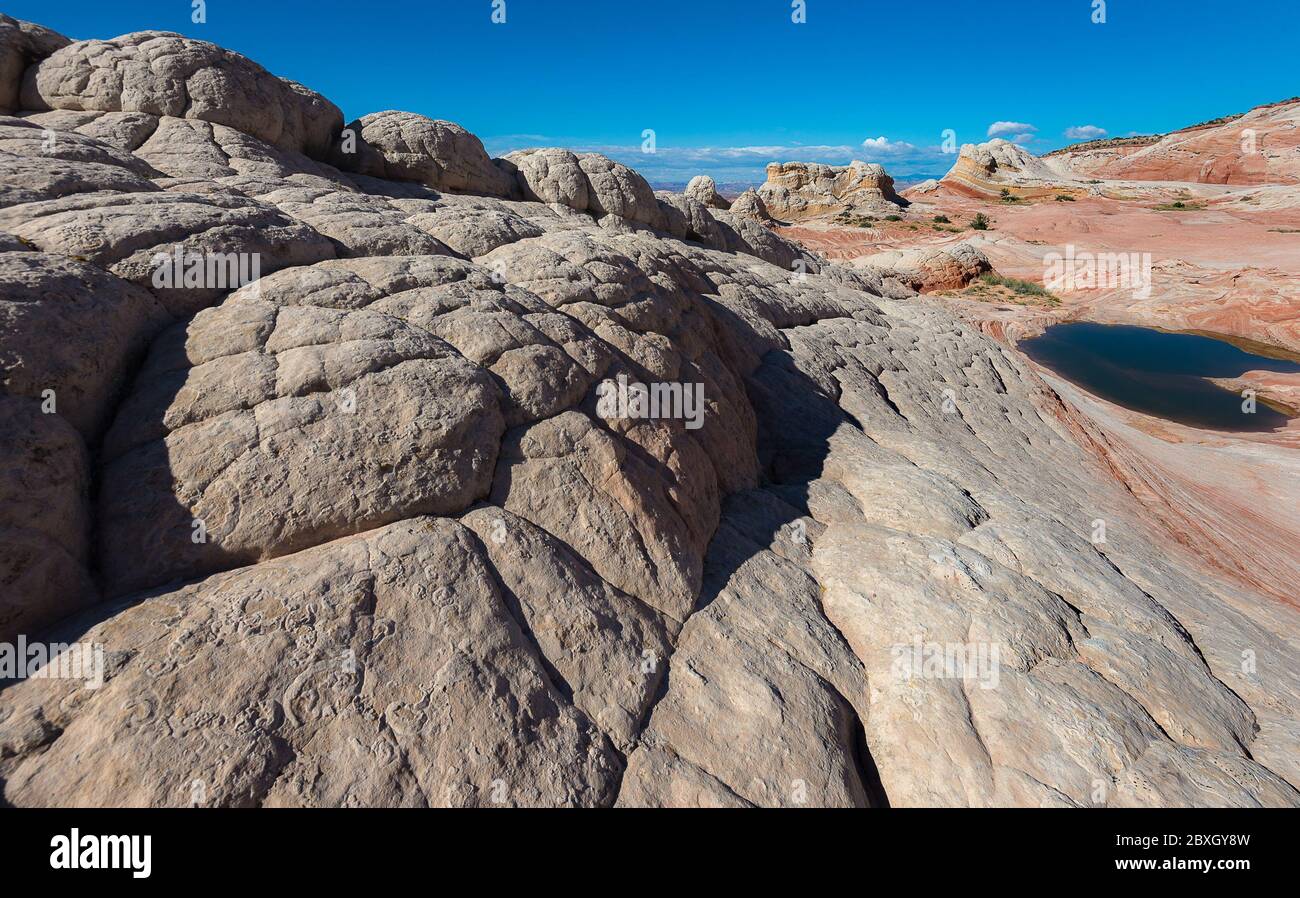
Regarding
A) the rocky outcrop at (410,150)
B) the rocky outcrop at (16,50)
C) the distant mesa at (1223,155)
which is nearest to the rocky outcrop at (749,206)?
the rocky outcrop at (410,150)

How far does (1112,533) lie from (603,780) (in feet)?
32.9

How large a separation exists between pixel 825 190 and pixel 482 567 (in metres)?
62.4

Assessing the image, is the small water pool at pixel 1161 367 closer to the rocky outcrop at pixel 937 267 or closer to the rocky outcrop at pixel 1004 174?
the rocky outcrop at pixel 937 267

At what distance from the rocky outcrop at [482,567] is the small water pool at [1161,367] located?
22.2m

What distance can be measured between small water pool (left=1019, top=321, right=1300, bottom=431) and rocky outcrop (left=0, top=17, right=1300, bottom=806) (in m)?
22.2

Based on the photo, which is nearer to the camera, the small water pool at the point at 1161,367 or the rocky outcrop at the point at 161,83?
the rocky outcrop at the point at 161,83

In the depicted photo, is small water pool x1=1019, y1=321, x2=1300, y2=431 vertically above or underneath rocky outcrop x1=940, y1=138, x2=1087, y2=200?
underneath

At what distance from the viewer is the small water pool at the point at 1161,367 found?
2542 centimetres

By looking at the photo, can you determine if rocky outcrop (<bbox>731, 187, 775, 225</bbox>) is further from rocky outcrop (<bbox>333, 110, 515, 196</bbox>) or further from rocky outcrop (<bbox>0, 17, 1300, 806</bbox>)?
rocky outcrop (<bbox>0, 17, 1300, 806</bbox>)

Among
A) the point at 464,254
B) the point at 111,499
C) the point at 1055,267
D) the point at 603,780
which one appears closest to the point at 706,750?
the point at 603,780

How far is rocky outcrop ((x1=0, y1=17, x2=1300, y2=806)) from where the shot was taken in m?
3.78

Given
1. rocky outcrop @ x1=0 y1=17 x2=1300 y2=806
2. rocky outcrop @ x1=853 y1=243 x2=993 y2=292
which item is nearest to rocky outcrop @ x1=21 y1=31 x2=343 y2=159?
rocky outcrop @ x1=0 y1=17 x2=1300 y2=806

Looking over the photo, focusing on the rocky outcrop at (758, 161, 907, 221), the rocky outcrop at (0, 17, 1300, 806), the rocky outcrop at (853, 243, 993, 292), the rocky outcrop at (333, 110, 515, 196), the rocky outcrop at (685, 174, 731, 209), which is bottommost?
the rocky outcrop at (0, 17, 1300, 806)

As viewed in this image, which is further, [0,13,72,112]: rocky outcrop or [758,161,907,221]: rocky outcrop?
[758,161,907,221]: rocky outcrop
